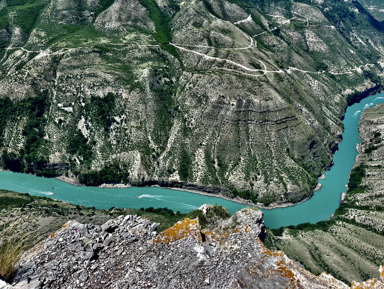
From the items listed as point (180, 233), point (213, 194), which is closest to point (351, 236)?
point (213, 194)

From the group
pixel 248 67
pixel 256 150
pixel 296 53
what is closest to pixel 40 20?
pixel 248 67

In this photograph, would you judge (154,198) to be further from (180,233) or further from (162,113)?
(180,233)

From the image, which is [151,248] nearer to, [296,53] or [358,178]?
[358,178]

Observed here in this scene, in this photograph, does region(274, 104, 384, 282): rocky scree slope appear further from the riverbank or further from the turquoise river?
the riverbank

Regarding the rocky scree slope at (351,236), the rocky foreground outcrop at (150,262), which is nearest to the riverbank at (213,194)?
the rocky scree slope at (351,236)

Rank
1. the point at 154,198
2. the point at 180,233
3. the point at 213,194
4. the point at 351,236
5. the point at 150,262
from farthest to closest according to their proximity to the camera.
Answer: the point at 213,194 → the point at 154,198 → the point at 351,236 → the point at 180,233 → the point at 150,262

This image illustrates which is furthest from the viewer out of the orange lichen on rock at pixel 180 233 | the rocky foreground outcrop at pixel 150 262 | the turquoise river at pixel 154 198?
the turquoise river at pixel 154 198

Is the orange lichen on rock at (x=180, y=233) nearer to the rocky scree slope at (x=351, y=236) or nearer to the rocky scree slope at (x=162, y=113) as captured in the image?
the rocky scree slope at (x=351, y=236)
